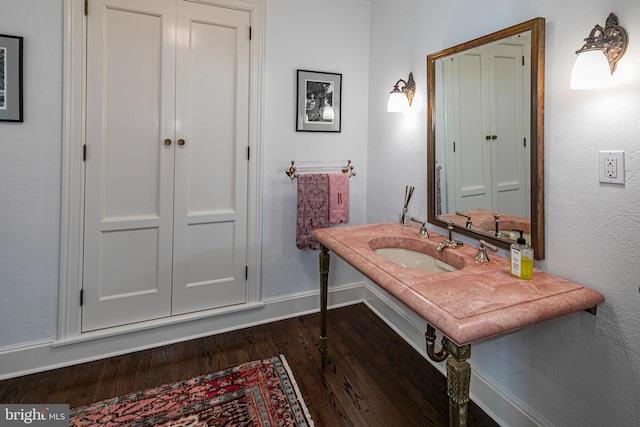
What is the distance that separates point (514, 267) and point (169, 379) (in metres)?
1.83

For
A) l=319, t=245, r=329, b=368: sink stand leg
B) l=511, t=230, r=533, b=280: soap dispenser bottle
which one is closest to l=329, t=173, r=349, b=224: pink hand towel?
l=319, t=245, r=329, b=368: sink stand leg

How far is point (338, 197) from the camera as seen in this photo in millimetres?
2510

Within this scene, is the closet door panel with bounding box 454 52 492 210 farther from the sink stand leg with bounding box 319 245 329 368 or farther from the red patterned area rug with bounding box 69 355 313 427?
the red patterned area rug with bounding box 69 355 313 427

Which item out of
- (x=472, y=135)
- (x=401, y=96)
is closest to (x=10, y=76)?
(x=401, y=96)

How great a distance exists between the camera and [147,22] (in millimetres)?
2008

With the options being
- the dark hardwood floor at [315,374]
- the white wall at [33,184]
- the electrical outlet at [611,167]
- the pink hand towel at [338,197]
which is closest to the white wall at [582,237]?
the electrical outlet at [611,167]

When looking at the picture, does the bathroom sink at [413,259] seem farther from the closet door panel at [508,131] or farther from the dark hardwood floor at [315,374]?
the dark hardwood floor at [315,374]

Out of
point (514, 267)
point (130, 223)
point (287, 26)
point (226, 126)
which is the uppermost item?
point (287, 26)

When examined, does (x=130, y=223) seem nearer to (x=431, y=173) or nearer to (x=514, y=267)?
(x=431, y=173)

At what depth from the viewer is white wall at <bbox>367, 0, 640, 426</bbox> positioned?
1.09 meters

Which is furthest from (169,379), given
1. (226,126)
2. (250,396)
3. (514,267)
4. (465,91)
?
(465,91)

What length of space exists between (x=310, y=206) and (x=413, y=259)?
91 cm

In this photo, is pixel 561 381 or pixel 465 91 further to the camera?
pixel 465 91

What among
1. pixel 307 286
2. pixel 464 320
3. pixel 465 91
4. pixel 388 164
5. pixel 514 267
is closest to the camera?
pixel 464 320
